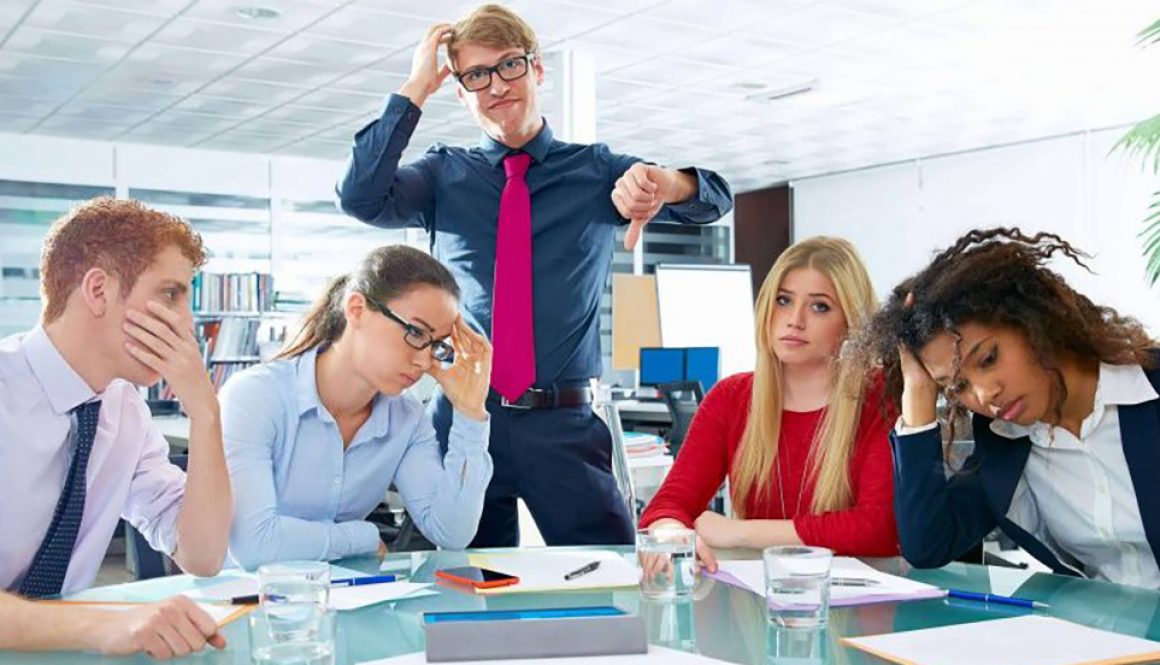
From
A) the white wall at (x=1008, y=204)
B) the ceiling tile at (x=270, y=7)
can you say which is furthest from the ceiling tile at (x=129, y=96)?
the white wall at (x=1008, y=204)

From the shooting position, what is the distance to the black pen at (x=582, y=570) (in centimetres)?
165

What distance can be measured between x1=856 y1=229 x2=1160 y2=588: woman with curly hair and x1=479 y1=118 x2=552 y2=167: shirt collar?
899 millimetres

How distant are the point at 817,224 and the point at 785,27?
5.80 m

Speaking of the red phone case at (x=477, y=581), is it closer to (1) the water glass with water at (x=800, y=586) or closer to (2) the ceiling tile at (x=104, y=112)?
(1) the water glass with water at (x=800, y=586)

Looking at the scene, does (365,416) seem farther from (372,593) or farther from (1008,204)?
(1008,204)

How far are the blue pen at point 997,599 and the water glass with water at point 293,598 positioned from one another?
819mm

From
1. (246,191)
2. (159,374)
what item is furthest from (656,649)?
(246,191)

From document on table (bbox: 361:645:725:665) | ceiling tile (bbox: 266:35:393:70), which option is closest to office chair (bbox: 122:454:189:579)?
document on table (bbox: 361:645:725:665)

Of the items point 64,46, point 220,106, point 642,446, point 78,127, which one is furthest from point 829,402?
point 78,127

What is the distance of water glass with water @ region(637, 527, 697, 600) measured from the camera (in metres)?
1.54

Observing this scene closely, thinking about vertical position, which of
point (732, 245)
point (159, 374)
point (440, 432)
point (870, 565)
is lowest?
point (870, 565)

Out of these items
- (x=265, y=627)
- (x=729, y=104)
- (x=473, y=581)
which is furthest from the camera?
(x=729, y=104)

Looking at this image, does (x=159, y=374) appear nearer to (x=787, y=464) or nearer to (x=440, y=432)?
(x=440, y=432)

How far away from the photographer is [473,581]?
1605 millimetres
